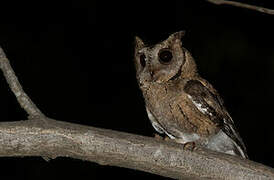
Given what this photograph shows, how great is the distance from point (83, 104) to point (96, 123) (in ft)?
1.03

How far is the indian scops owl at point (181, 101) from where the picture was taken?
11.6 ft

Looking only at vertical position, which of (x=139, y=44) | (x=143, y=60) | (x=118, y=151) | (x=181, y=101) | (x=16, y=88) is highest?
(x=139, y=44)

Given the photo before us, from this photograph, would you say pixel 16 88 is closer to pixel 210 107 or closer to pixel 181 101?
pixel 181 101

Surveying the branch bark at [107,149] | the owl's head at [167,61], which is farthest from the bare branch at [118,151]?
the owl's head at [167,61]

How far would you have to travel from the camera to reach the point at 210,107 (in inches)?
141

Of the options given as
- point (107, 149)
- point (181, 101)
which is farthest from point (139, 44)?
point (107, 149)

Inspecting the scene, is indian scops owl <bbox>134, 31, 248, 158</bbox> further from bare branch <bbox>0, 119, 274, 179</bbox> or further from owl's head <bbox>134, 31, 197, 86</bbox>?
bare branch <bbox>0, 119, 274, 179</bbox>

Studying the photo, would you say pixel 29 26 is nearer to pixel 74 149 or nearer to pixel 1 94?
pixel 1 94

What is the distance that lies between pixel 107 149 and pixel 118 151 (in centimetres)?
6

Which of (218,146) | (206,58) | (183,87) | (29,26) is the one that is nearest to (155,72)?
(183,87)

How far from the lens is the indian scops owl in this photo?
11.6 feet

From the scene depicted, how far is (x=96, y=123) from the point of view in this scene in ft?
21.3

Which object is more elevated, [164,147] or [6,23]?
[6,23]

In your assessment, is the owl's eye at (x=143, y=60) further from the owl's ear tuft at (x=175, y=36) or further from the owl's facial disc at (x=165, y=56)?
the owl's ear tuft at (x=175, y=36)
